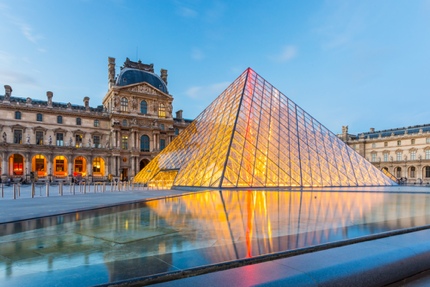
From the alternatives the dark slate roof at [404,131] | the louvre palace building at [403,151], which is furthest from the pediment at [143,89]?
the dark slate roof at [404,131]

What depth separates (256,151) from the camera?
17.6 m

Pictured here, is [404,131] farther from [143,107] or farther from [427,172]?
[143,107]

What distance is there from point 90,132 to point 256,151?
34.3 m

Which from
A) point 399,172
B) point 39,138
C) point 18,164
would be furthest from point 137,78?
point 399,172

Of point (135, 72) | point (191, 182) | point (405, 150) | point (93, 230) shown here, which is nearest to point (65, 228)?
point (93, 230)

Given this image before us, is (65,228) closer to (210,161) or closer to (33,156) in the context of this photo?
(210,161)

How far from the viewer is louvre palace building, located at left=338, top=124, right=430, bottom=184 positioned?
50312mm

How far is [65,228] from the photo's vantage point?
4.59 meters

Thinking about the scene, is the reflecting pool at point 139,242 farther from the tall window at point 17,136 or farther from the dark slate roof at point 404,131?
the dark slate roof at point 404,131

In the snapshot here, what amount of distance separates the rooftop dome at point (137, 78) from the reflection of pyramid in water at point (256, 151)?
25371mm

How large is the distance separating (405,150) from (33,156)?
2397 inches

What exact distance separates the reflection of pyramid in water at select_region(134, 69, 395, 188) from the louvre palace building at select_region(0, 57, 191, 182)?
21071 mm

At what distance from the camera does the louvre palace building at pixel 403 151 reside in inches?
1981

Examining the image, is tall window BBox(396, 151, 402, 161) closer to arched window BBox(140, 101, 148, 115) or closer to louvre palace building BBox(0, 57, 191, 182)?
louvre palace building BBox(0, 57, 191, 182)
